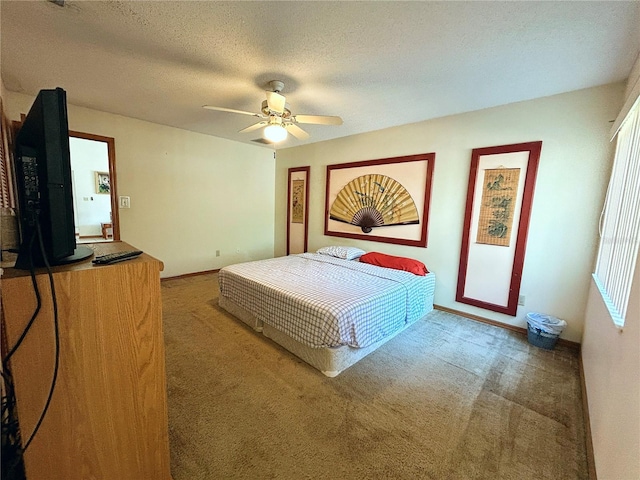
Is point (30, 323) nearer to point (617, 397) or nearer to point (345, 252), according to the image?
point (617, 397)

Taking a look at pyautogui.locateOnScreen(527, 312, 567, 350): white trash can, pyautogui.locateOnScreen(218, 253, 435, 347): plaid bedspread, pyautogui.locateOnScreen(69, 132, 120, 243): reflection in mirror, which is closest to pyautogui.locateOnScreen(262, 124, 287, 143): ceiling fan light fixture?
pyautogui.locateOnScreen(218, 253, 435, 347): plaid bedspread

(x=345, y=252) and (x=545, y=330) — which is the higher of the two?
(x=345, y=252)

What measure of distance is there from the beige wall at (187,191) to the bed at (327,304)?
5.85 ft

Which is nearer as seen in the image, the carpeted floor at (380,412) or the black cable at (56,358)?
the black cable at (56,358)

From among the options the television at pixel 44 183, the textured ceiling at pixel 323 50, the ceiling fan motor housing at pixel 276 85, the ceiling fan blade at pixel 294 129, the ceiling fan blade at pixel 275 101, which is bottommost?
the television at pixel 44 183

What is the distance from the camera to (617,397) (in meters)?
1.15

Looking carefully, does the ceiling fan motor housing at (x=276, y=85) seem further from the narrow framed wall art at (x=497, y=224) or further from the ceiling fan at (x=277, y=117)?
the narrow framed wall art at (x=497, y=224)

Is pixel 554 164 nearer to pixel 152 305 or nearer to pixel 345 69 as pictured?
pixel 345 69

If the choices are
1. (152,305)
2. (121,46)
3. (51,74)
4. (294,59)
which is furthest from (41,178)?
(51,74)

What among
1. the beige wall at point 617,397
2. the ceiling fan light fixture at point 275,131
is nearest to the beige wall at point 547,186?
the beige wall at point 617,397

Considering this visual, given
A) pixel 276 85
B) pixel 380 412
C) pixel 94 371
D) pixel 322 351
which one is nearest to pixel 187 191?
pixel 276 85

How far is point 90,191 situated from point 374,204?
A: 6.89 metres

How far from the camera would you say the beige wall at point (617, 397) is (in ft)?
3.09

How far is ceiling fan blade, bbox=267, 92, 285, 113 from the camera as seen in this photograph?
7.11 ft
